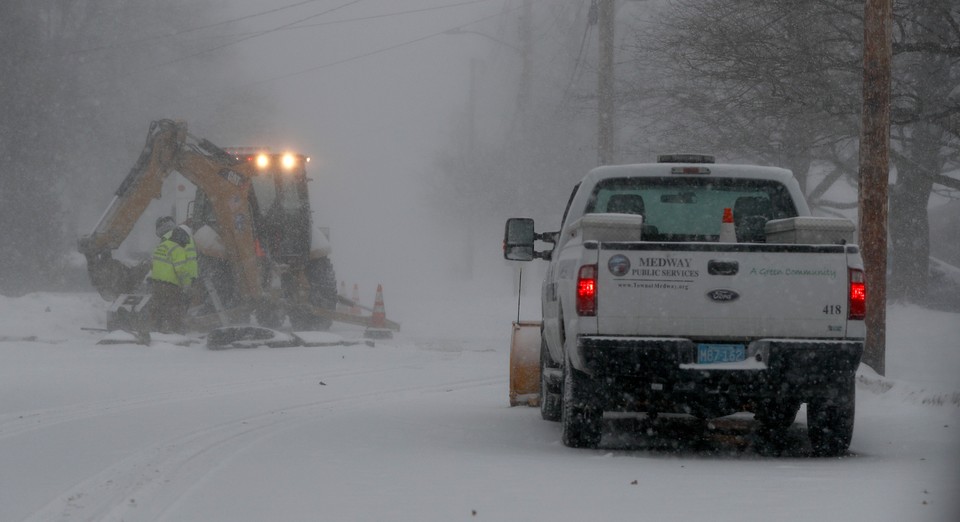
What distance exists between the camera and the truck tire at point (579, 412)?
8.91 metres

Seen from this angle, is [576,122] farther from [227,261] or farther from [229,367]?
[229,367]

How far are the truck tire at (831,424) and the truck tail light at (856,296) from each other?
23.4 inches

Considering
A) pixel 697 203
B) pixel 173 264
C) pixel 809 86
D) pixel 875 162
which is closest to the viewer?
pixel 697 203

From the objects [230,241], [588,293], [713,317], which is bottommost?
[713,317]

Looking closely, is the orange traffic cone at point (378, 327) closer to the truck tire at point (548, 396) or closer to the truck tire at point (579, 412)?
the truck tire at point (548, 396)

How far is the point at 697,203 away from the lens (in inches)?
392

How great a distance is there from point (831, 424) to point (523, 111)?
3431 cm

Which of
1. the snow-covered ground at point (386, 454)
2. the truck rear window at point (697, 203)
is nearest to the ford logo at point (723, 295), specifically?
the snow-covered ground at point (386, 454)

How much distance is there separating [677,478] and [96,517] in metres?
3.33

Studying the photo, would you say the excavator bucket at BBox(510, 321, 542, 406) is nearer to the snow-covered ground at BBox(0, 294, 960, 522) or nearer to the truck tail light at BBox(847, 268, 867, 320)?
the snow-covered ground at BBox(0, 294, 960, 522)

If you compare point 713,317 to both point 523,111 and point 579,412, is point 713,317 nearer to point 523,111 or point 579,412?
point 579,412

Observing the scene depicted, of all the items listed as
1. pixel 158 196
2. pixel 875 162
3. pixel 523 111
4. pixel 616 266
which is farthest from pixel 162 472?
pixel 523 111

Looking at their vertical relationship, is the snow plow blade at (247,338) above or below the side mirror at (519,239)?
below

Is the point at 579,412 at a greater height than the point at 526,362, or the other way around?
the point at 526,362
